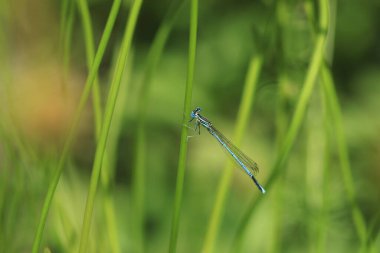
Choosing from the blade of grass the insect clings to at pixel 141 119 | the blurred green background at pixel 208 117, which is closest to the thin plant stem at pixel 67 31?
the blade of grass the insect clings to at pixel 141 119

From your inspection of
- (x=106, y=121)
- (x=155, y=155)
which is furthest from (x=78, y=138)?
(x=106, y=121)

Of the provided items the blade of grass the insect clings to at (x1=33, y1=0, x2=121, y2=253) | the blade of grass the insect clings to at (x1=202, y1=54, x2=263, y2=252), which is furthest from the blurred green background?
the blade of grass the insect clings to at (x1=33, y1=0, x2=121, y2=253)

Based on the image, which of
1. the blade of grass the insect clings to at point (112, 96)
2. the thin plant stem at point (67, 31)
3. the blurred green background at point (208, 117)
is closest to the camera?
the blade of grass the insect clings to at point (112, 96)

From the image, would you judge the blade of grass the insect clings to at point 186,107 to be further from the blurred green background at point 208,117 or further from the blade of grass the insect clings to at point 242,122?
the blurred green background at point 208,117

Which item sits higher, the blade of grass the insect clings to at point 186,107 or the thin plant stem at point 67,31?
the thin plant stem at point 67,31

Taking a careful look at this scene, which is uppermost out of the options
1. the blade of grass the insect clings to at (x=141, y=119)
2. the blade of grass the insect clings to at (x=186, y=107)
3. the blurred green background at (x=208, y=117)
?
the blurred green background at (x=208, y=117)

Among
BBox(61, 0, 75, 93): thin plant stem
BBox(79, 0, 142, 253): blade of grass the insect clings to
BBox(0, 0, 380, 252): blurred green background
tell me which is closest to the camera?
BBox(79, 0, 142, 253): blade of grass the insect clings to

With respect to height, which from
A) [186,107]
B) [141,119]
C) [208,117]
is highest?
[208,117]

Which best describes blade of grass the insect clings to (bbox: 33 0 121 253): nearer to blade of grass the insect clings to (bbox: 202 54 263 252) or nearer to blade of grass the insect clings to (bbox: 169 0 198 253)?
blade of grass the insect clings to (bbox: 169 0 198 253)

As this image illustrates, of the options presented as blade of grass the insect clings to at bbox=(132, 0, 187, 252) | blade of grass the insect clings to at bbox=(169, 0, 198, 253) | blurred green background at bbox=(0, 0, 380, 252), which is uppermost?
blurred green background at bbox=(0, 0, 380, 252)

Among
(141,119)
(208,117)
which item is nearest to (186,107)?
(141,119)

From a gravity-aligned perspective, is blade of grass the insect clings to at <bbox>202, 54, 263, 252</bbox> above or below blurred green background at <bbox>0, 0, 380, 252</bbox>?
below

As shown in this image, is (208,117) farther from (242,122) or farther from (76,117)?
(76,117)
